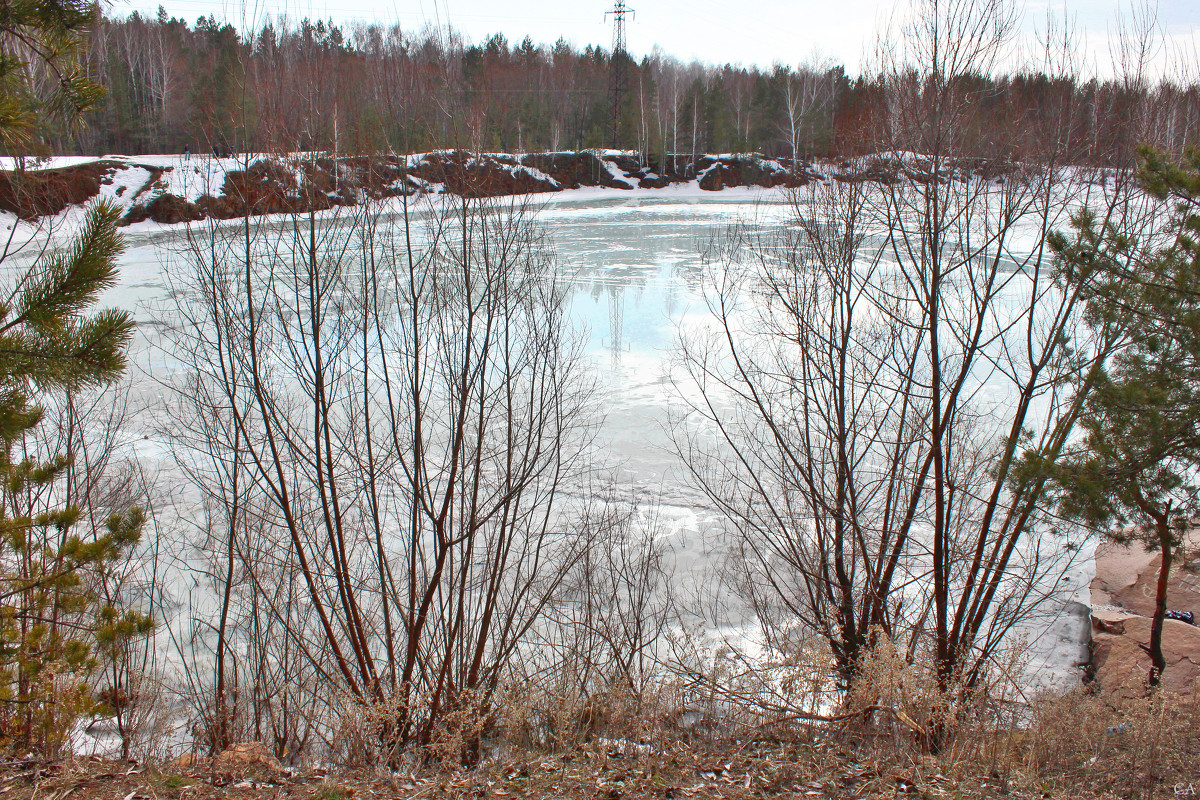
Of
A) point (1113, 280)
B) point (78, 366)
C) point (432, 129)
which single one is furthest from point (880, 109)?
point (78, 366)

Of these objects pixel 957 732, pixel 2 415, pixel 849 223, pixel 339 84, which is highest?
pixel 339 84

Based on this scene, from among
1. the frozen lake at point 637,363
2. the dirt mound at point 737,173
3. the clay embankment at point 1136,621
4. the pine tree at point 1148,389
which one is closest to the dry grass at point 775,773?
the pine tree at point 1148,389

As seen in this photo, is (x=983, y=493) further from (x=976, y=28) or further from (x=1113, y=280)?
(x=976, y=28)

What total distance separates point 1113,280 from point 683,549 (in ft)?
18.6

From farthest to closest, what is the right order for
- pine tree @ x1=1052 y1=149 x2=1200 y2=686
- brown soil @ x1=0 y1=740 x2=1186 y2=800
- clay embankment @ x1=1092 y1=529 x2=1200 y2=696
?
clay embankment @ x1=1092 y1=529 x2=1200 y2=696 < pine tree @ x1=1052 y1=149 x2=1200 y2=686 < brown soil @ x1=0 y1=740 x2=1186 y2=800

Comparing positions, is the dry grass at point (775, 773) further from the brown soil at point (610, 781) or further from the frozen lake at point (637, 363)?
the frozen lake at point (637, 363)

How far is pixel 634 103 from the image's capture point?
2085 inches

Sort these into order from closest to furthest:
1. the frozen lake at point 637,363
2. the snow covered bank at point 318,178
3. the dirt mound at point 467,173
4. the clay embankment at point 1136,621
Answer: the dirt mound at point 467,173
the snow covered bank at point 318,178
the clay embankment at point 1136,621
the frozen lake at point 637,363

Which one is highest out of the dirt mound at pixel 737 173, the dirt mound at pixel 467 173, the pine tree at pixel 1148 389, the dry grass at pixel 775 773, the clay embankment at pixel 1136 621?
the dirt mound at pixel 737 173

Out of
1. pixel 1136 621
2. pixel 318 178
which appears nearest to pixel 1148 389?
pixel 1136 621

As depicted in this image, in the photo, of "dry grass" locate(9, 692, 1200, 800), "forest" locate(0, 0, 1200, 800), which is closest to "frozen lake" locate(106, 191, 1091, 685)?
"forest" locate(0, 0, 1200, 800)

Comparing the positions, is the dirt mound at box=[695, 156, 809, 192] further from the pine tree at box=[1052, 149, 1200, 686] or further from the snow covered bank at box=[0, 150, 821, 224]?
the pine tree at box=[1052, 149, 1200, 686]

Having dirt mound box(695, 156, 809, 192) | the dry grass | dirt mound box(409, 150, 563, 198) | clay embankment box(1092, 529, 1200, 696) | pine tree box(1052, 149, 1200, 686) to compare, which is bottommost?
clay embankment box(1092, 529, 1200, 696)

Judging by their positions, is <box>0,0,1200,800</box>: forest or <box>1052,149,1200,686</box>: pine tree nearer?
<box>0,0,1200,800</box>: forest
